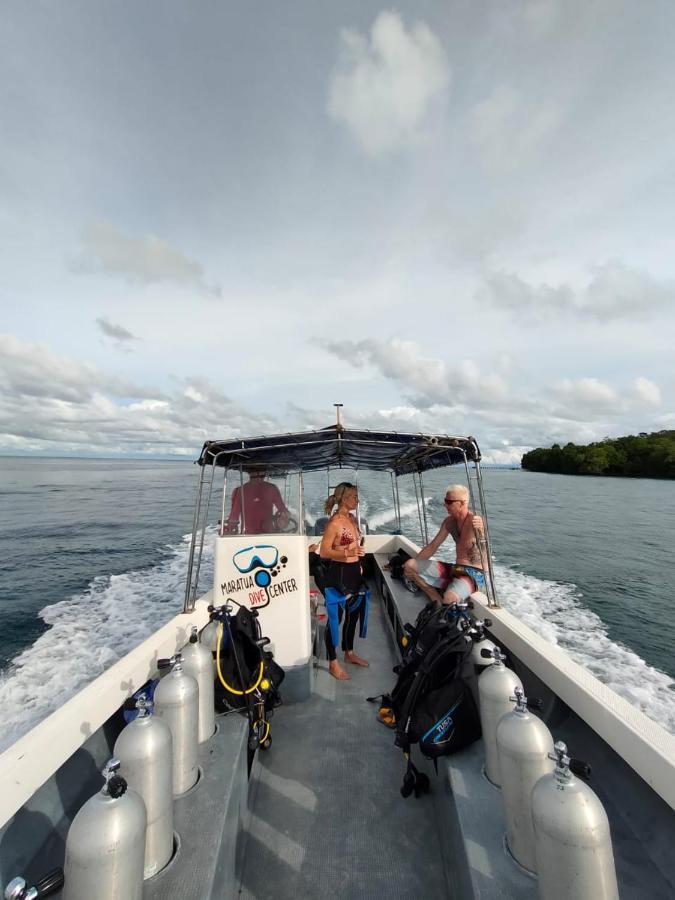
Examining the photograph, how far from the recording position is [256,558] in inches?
150

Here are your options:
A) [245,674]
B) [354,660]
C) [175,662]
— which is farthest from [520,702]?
[354,660]

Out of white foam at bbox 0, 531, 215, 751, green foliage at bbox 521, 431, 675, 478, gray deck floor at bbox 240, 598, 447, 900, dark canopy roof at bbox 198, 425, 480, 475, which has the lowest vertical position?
white foam at bbox 0, 531, 215, 751

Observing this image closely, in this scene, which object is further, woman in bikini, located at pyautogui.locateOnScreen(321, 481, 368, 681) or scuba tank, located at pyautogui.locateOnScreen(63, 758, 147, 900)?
woman in bikini, located at pyautogui.locateOnScreen(321, 481, 368, 681)

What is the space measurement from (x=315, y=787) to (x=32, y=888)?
74.3 inches

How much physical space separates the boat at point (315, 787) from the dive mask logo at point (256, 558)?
0.02m

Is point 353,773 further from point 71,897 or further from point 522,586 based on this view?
point 522,586

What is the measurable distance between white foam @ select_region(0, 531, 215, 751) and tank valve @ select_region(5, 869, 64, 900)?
4.82 metres

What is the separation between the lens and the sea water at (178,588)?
6.75 meters

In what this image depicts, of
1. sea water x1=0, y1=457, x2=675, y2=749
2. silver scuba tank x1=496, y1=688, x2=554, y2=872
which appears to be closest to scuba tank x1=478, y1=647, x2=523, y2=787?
silver scuba tank x1=496, y1=688, x2=554, y2=872

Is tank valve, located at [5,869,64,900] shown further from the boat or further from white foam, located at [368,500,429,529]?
white foam, located at [368,500,429,529]

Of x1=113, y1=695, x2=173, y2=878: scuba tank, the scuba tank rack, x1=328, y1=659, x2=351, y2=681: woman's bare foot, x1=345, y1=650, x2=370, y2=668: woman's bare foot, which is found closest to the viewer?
x1=113, y1=695, x2=173, y2=878: scuba tank

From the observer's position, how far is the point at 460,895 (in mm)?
1857

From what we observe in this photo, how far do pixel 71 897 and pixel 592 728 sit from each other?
236cm

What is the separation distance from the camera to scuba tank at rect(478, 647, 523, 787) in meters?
2.07
